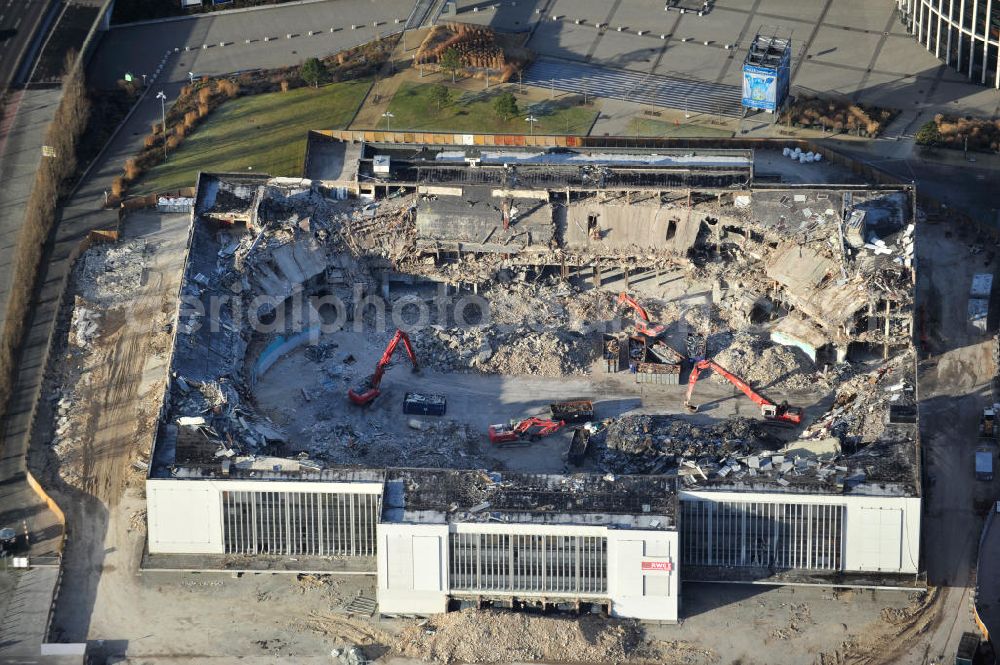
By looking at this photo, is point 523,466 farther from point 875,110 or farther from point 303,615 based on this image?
point 875,110

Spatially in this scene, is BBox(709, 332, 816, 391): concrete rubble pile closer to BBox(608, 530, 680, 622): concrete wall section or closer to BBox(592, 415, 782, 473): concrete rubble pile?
BBox(592, 415, 782, 473): concrete rubble pile

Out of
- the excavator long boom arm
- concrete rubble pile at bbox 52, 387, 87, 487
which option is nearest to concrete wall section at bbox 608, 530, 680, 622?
the excavator long boom arm

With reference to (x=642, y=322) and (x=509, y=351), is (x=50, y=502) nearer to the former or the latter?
(x=509, y=351)

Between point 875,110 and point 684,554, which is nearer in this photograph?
point 684,554

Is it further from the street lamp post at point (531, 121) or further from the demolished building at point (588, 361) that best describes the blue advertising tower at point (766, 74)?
the street lamp post at point (531, 121)

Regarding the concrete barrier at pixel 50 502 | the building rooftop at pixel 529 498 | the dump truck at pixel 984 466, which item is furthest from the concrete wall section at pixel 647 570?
the concrete barrier at pixel 50 502

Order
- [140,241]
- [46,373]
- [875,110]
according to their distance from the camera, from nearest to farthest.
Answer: [46,373]
[140,241]
[875,110]

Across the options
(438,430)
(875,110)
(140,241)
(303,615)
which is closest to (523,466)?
(438,430)
